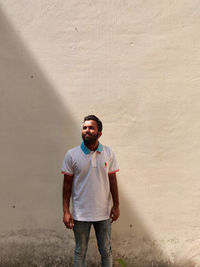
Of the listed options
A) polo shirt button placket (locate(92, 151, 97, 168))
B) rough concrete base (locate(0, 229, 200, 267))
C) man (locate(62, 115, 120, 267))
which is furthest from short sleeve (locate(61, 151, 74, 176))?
rough concrete base (locate(0, 229, 200, 267))

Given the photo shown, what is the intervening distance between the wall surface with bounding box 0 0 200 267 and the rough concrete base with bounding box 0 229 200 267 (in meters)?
0.01

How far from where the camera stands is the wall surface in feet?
11.6

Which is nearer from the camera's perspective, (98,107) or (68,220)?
(68,220)

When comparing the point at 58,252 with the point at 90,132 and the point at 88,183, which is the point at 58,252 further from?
the point at 90,132

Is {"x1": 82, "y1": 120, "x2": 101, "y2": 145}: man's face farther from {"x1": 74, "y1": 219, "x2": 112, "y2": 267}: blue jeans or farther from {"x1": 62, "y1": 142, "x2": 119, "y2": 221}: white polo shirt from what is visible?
{"x1": 74, "y1": 219, "x2": 112, "y2": 267}: blue jeans

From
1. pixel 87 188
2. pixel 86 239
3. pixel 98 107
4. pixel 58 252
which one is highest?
pixel 98 107

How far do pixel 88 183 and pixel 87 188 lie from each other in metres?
0.04

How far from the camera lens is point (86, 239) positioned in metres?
2.88

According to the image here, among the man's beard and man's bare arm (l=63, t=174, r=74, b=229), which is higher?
the man's beard

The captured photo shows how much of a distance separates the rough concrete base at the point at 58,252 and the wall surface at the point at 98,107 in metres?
0.01

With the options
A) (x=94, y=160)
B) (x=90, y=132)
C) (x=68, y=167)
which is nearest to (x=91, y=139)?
(x=90, y=132)

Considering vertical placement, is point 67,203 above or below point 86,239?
above

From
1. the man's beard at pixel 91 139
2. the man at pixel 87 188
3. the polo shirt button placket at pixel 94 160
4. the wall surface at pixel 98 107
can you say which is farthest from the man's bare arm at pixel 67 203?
the wall surface at pixel 98 107

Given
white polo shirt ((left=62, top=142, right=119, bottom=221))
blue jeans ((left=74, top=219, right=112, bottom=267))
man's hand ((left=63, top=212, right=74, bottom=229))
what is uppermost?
white polo shirt ((left=62, top=142, right=119, bottom=221))
